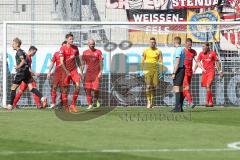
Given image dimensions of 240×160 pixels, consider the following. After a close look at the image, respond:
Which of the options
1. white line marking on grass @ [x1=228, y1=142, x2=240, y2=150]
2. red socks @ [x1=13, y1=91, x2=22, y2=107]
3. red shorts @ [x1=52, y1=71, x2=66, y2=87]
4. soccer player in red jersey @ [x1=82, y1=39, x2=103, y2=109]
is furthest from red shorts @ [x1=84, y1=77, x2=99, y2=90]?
white line marking on grass @ [x1=228, y1=142, x2=240, y2=150]

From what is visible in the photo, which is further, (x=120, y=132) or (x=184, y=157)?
(x=120, y=132)

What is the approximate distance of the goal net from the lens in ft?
68.6

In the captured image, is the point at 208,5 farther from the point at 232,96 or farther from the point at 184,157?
the point at 184,157

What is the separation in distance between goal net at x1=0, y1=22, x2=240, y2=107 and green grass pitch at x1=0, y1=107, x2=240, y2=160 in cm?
410

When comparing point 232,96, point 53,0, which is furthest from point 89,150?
point 53,0

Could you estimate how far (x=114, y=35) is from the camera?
2219 cm

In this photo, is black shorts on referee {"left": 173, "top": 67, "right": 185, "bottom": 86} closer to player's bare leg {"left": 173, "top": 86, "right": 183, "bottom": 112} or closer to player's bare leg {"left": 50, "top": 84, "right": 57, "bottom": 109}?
player's bare leg {"left": 173, "top": 86, "right": 183, "bottom": 112}

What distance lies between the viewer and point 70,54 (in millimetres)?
18328

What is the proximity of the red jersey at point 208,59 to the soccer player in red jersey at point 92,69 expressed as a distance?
296 cm

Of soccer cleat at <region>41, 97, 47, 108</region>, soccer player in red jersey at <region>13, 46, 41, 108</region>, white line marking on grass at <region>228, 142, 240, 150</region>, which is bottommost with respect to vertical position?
white line marking on grass at <region>228, 142, 240, 150</region>

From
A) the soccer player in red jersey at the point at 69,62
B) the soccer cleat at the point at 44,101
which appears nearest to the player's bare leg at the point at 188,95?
the soccer player in red jersey at the point at 69,62

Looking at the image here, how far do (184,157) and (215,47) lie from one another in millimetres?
13530

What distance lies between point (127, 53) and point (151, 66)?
1567 mm

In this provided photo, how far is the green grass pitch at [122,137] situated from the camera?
948 centimetres
